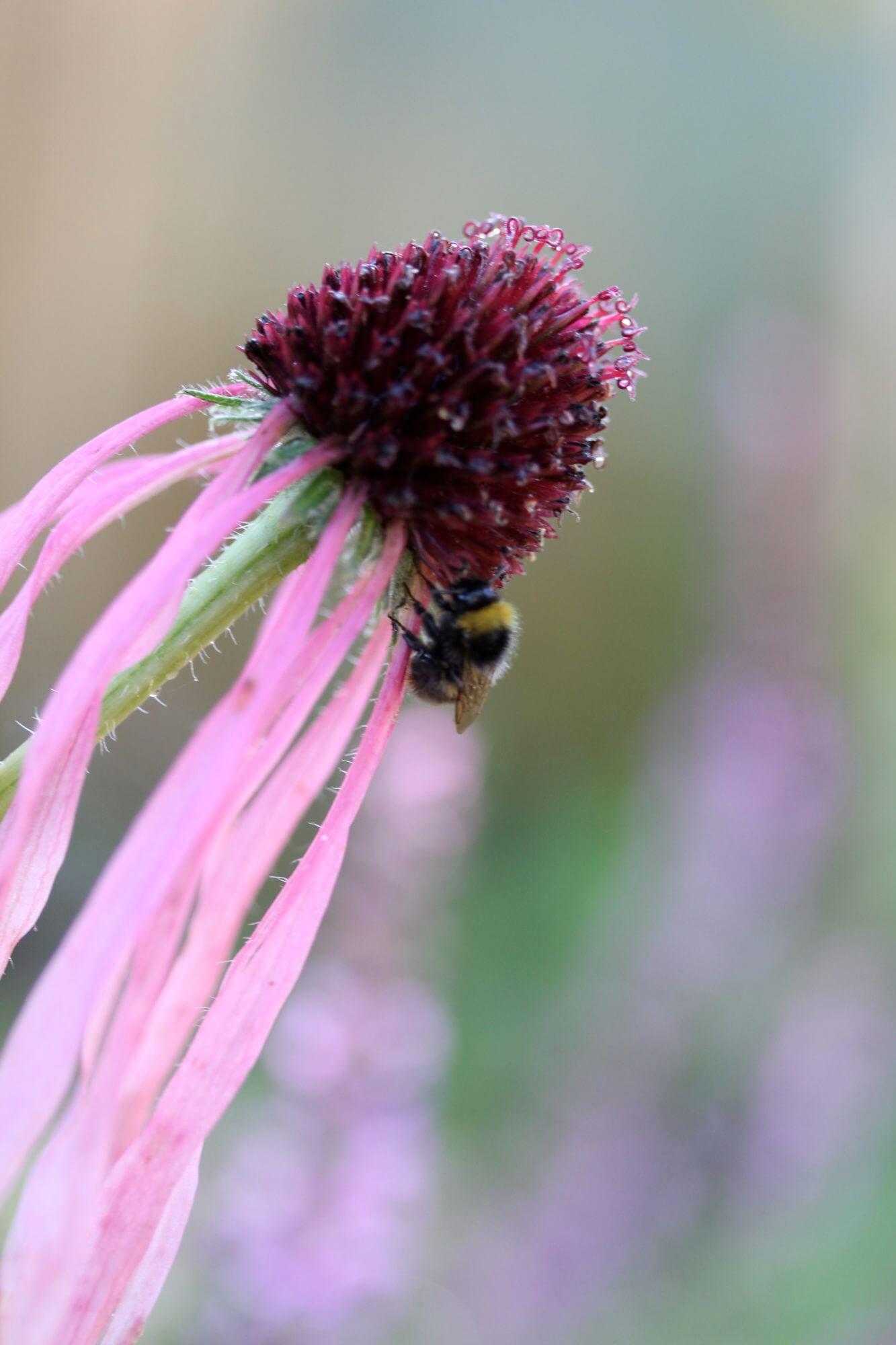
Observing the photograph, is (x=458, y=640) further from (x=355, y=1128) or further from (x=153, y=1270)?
(x=355, y=1128)

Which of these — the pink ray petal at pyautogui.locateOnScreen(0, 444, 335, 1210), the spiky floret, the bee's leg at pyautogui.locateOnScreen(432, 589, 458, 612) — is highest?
the spiky floret

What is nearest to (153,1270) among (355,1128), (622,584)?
(355,1128)

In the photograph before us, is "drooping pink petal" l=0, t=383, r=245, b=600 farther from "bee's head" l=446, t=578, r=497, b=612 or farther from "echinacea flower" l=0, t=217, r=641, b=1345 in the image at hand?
"bee's head" l=446, t=578, r=497, b=612

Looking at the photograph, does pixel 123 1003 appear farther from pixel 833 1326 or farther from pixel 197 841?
pixel 833 1326

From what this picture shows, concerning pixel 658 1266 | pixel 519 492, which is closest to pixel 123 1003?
pixel 519 492

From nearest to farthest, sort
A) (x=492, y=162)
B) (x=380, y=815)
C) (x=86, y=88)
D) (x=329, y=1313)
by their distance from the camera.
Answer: (x=329, y=1313)
(x=380, y=815)
(x=86, y=88)
(x=492, y=162)

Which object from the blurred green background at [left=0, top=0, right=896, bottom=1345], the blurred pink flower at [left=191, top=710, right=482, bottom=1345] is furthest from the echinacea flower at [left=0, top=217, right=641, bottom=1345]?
the blurred green background at [left=0, top=0, right=896, bottom=1345]
